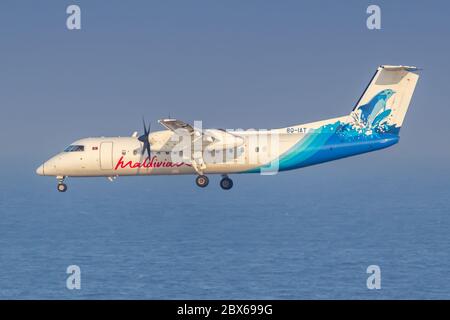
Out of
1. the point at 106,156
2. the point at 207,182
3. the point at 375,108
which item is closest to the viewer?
the point at 207,182

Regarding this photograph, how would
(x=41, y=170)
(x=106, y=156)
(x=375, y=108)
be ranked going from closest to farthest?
(x=375, y=108) → (x=106, y=156) → (x=41, y=170)

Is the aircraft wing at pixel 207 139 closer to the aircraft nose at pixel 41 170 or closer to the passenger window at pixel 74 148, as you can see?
the passenger window at pixel 74 148

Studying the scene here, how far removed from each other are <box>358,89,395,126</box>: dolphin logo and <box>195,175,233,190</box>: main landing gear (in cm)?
1013

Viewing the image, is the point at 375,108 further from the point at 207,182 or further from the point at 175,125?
the point at 175,125

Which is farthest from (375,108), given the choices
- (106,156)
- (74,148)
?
(74,148)

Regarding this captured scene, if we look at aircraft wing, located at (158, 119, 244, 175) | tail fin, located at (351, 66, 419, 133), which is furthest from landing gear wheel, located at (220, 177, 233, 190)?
tail fin, located at (351, 66, 419, 133)

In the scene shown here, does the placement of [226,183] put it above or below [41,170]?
below

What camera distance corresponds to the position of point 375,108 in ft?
175

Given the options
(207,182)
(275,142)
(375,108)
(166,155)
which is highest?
(375,108)

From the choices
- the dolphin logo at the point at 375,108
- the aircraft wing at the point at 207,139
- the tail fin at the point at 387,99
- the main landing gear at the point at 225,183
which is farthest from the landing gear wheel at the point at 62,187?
the dolphin logo at the point at 375,108

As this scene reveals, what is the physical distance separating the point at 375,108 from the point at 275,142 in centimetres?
739
